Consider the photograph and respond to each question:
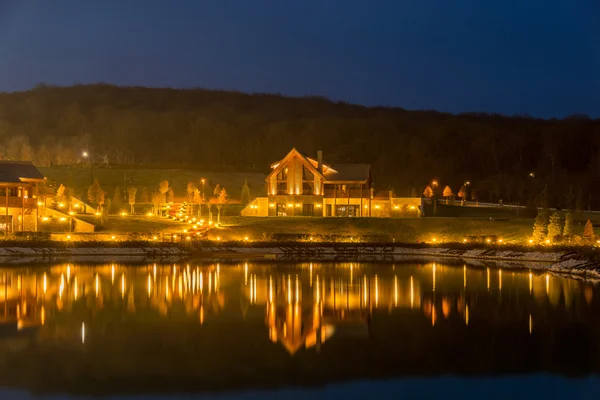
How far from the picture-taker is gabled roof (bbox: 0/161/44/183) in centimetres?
5166

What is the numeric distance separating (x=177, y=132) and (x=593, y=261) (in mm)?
112531

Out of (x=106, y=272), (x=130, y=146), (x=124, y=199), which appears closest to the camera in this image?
(x=106, y=272)

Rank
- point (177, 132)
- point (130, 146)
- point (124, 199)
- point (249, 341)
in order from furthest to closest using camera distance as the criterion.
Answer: point (177, 132)
point (130, 146)
point (124, 199)
point (249, 341)

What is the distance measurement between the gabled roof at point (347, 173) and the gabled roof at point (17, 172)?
78.1ft

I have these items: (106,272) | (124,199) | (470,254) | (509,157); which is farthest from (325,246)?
(509,157)

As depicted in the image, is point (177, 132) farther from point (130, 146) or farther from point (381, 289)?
point (381, 289)

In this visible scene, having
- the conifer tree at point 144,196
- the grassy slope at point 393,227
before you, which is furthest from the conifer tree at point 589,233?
the conifer tree at point 144,196

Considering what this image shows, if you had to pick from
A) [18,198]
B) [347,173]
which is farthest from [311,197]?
[18,198]

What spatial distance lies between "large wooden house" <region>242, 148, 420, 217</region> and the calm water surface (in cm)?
2682

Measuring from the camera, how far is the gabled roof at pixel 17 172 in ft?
169

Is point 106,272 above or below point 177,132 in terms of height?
below

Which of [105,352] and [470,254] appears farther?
[470,254]

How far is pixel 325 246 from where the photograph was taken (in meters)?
49.5

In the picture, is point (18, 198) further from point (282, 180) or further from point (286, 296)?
point (286, 296)
